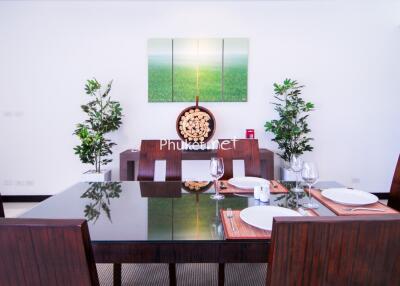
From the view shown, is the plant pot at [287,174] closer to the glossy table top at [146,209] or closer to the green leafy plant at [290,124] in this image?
the green leafy plant at [290,124]

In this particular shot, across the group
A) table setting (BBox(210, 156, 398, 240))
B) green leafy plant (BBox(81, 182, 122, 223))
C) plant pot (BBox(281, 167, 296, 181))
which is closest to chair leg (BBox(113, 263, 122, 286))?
green leafy plant (BBox(81, 182, 122, 223))

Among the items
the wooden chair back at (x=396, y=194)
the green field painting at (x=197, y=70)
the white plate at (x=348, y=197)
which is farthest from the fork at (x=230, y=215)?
the green field painting at (x=197, y=70)

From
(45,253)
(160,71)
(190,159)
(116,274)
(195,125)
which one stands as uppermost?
(160,71)

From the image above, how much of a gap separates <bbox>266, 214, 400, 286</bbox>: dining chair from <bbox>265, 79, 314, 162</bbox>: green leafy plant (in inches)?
117

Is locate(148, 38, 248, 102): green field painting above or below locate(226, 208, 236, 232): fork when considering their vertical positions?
above

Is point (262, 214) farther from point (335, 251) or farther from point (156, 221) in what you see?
point (335, 251)

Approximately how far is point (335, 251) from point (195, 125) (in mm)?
3098

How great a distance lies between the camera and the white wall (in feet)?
12.8

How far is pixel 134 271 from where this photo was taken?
2273 millimetres

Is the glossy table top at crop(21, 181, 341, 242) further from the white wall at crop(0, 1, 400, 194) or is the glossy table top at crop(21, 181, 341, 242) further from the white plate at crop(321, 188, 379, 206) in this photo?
the white wall at crop(0, 1, 400, 194)

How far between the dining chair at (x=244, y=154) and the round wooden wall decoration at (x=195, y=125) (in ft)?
4.40

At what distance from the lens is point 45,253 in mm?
733

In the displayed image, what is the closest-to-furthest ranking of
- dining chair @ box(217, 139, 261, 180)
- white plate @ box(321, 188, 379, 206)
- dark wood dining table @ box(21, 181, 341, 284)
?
1. dark wood dining table @ box(21, 181, 341, 284)
2. white plate @ box(321, 188, 379, 206)
3. dining chair @ box(217, 139, 261, 180)

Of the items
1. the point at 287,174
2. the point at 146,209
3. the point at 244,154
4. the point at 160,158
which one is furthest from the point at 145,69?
the point at 146,209
